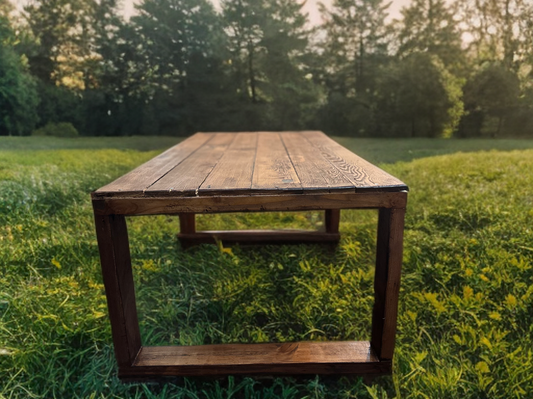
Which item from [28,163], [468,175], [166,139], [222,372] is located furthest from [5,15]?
[468,175]

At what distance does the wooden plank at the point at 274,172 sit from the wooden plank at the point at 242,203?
0.04 meters

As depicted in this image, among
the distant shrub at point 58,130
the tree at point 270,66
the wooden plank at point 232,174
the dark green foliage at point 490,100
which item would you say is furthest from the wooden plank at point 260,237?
the tree at point 270,66

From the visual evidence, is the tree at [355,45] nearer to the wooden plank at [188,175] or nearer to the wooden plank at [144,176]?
the wooden plank at [188,175]

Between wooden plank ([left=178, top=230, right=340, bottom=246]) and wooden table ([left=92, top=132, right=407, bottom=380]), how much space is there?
857 millimetres

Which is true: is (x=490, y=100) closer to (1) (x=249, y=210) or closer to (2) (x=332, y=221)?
(2) (x=332, y=221)

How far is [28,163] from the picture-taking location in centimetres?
319

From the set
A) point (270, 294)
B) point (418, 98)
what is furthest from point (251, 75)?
point (270, 294)

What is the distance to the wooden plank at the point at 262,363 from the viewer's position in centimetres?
135

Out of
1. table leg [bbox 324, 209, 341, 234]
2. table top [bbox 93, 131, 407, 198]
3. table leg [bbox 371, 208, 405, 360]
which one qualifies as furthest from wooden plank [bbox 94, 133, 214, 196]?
table leg [bbox 324, 209, 341, 234]

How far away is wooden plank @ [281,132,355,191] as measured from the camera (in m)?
1.15

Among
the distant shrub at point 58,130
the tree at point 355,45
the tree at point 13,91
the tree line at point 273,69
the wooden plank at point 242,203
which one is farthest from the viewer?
the tree at point 355,45

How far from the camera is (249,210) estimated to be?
1164 mm

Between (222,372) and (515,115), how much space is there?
3.82 m

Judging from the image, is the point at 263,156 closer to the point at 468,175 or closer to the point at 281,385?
the point at 281,385
